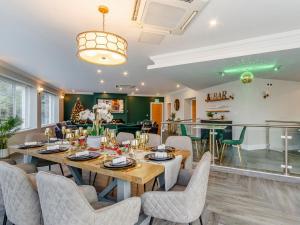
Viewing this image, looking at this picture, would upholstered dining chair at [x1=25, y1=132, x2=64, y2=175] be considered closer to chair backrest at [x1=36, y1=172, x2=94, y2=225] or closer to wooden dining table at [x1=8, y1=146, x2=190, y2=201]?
wooden dining table at [x1=8, y1=146, x2=190, y2=201]

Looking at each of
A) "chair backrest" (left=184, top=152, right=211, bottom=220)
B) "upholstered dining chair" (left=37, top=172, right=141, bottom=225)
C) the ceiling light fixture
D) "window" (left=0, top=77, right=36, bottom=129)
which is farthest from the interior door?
"upholstered dining chair" (left=37, top=172, right=141, bottom=225)

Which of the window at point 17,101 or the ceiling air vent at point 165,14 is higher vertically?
the ceiling air vent at point 165,14

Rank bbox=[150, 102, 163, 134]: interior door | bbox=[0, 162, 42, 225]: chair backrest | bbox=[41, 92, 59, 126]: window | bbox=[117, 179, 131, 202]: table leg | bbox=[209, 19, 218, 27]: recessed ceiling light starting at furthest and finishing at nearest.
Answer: bbox=[150, 102, 163, 134]: interior door → bbox=[41, 92, 59, 126]: window → bbox=[209, 19, 218, 27]: recessed ceiling light → bbox=[117, 179, 131, 202]: table leg → bbox=[0, 162, 42, 225]: chair backrest

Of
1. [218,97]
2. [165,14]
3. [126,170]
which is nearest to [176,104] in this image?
[218,97]

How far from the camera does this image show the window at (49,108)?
353 inches

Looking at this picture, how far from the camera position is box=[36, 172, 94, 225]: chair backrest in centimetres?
117

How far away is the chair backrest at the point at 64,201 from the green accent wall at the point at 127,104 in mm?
10942

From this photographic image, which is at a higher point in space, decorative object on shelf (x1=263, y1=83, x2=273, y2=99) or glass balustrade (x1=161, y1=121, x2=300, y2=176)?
decorative object on shelf (x1=263, y1=83, x2=273, y2=99)

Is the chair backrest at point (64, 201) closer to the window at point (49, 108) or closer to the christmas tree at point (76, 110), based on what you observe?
the window at point (49, 108)

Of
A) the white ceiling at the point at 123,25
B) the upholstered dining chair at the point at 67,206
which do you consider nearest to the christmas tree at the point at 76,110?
the white ceiling at the point at 123,25

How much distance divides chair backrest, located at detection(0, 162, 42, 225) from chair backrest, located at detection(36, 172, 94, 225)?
37 centimetres

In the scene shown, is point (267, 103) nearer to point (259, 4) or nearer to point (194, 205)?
point (259, 4)

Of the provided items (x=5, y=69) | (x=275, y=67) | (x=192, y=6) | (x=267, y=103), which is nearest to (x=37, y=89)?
(x=5, y=69)

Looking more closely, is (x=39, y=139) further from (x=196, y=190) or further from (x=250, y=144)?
(x=250, y=144)
